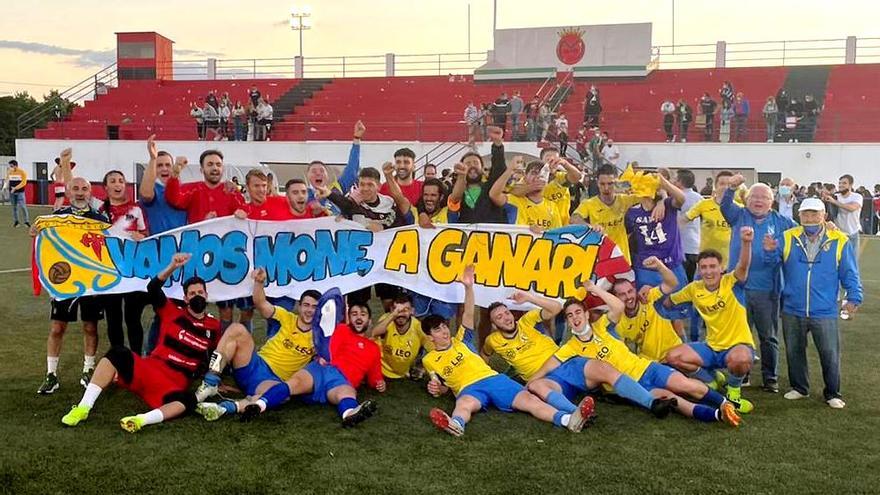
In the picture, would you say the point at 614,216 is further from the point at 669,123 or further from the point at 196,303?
the point at 669,123

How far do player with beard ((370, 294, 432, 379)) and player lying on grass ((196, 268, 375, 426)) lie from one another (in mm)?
690

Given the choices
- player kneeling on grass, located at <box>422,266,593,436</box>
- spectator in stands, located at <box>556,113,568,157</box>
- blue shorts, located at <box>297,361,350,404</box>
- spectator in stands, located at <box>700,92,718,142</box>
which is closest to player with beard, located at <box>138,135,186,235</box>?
blue shorts, located at <box>297,361,350,404</box>

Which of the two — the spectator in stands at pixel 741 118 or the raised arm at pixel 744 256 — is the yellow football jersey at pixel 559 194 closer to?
the raised arm at pixel 744 256

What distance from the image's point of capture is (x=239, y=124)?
28562 millimetres

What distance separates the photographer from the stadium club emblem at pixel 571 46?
103ft

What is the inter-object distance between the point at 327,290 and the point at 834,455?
427 centimetres

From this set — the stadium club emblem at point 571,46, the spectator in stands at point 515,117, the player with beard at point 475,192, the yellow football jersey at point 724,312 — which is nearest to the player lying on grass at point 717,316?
the yellow football jersey at point 724,312

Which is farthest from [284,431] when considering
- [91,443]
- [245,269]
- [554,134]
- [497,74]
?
[497,74]

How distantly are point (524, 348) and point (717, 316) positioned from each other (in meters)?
1.61

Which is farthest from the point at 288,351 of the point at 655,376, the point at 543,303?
the point at 655,376

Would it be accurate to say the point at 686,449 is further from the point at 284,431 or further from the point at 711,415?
the point at 284,431

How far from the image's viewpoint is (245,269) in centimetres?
696

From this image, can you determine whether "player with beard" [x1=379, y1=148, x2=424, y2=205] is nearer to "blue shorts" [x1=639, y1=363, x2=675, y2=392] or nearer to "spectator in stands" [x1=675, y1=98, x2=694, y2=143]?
"blue shorts" [x1=639, y1=363, x2=675, y2=392]

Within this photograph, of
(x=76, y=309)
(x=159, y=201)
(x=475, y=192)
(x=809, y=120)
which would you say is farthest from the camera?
(x=809, y=120)
